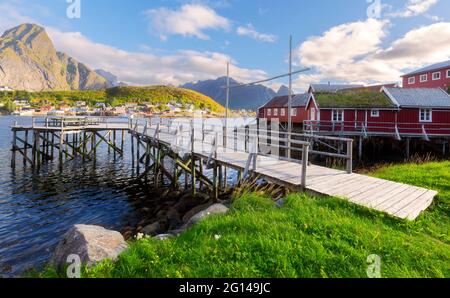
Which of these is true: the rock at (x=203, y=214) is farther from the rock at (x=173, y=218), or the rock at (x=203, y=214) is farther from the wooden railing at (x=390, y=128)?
the wooden railing at (x=390, y=128)

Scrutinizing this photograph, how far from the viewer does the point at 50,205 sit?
1432 centimetres

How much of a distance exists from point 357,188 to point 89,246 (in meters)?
6.81

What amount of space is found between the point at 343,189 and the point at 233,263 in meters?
4.76

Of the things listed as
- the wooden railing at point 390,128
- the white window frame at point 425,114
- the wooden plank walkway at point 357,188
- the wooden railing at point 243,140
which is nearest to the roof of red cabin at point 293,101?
the wooden railing at point 390,128

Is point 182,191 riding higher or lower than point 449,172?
lower

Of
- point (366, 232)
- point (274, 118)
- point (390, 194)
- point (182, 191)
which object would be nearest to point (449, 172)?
point (390, 194)

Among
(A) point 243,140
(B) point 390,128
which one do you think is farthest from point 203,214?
(B) point 390,128

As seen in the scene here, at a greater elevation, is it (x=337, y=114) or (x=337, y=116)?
(x=337, y=114)

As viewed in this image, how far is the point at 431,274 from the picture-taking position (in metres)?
3.81

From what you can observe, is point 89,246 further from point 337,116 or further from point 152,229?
point 337,116

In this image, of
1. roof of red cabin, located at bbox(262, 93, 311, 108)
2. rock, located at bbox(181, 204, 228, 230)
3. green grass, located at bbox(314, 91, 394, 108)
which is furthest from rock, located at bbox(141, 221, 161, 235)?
roof of red cabin, located at bbox(262, 93, 311, 108)

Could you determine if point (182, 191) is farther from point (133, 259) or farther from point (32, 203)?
point (133, 259)

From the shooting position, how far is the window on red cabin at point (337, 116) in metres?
29.5

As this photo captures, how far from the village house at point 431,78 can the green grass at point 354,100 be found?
66.1ft
